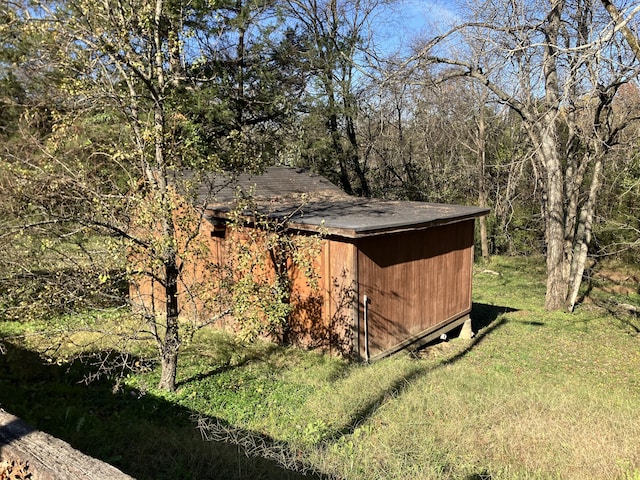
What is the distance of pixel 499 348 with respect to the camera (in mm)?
10023

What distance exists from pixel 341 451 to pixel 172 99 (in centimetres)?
505

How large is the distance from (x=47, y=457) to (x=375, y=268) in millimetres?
5539

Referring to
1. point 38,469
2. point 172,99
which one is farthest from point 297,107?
point 38,469

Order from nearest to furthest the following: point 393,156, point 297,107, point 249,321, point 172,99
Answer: point 249,321
point 172,99
point 297,107
point 393,156

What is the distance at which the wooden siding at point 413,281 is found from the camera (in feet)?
25.2

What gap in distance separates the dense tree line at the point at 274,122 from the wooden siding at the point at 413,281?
2.25 metres

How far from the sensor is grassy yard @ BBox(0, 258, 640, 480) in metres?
4.12

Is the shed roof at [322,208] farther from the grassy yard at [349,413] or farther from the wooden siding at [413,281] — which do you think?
the grassy yard at [349,413]

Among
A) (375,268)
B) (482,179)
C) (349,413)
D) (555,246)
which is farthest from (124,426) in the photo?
(482,179)

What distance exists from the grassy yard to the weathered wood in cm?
109

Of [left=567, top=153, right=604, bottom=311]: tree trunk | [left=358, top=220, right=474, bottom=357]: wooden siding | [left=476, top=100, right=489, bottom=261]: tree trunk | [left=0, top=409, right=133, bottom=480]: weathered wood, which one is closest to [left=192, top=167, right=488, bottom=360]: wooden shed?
[left=358, top=220, right=474, bottom=357]: wooden siding

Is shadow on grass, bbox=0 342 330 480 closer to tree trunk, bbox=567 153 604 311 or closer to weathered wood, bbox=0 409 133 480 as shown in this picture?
weathered wood, bbox=0 409 133 480

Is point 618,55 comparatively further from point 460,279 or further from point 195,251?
point 195,251

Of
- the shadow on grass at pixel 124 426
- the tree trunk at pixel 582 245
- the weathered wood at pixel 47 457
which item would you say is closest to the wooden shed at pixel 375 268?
the shadow on grass at pixel 124 426
